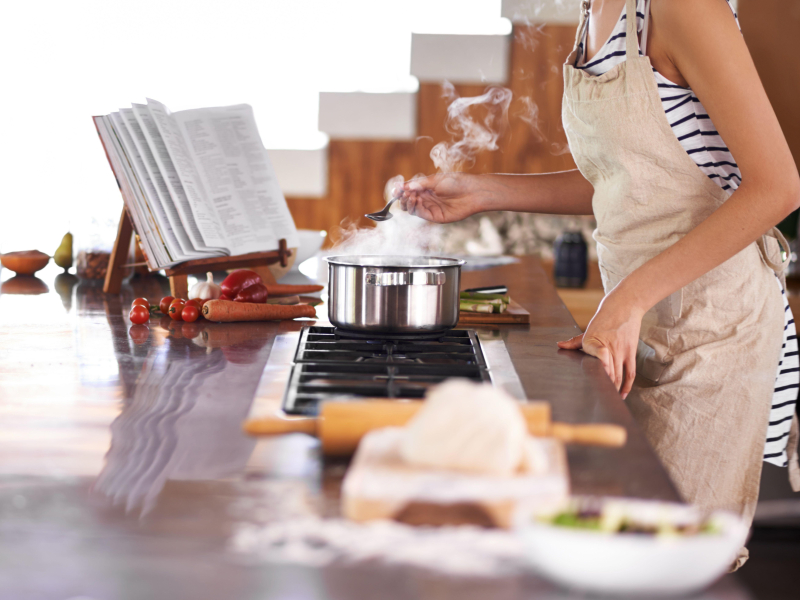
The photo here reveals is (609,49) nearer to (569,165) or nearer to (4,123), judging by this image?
(569,165)

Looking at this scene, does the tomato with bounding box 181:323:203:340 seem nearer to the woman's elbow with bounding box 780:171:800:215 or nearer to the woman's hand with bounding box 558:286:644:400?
the woman's hand with bounding box 558:286:644:400

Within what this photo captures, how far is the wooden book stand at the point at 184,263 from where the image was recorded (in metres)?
1.48

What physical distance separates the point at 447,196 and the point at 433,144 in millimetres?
2065

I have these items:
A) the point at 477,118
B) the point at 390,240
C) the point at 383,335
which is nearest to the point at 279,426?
the point at 383,335

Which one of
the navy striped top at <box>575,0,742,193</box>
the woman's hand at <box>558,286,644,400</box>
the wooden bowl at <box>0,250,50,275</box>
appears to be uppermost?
the navy striped top at <box>575,0,742,193</box>

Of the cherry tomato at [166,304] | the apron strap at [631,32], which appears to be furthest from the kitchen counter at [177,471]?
the apron strap at [631,32]

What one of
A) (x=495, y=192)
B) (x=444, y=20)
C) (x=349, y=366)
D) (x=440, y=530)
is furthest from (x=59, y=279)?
(x=444, y=20)

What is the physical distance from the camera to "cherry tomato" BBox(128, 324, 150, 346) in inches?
45.1

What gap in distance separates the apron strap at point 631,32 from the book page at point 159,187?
0.86 meters

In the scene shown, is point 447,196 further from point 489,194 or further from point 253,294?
point 253,294

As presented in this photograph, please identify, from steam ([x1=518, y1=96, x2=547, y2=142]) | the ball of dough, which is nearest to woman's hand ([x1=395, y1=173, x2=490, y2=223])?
the ball of dough

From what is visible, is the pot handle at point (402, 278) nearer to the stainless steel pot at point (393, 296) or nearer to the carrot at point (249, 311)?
the stainless steel pot at point (393, 296)

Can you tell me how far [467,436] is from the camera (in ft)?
1.62

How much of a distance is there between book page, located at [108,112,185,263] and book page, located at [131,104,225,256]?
0.03 meters
